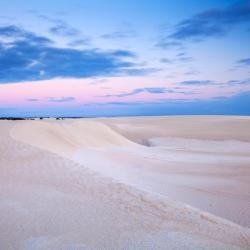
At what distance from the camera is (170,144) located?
85.3 feet

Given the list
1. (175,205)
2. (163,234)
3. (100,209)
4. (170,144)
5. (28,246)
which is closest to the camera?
(28,246)

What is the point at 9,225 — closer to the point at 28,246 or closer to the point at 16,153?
the point at 28,246

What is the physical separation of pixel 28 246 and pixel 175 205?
3.00 metres

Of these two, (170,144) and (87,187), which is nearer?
(87,187)

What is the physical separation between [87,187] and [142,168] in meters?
5.19

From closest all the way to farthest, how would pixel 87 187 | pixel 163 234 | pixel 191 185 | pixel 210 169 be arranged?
pixel 163 234 → pixel 87 187 → pixel 191 185 → pixel 210 169

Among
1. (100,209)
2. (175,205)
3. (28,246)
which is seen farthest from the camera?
(175,205)

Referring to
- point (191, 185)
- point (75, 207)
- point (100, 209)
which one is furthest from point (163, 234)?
point (191, 185)

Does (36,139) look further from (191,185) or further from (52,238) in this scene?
(52,238)

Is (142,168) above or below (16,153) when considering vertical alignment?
below

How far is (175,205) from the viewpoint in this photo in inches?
240

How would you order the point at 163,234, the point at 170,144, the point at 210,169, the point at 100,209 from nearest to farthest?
the point at 163,234, the point at 100,209, the point at 210,169, the point at 170,144

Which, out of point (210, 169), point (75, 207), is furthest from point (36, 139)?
point (75, 207)

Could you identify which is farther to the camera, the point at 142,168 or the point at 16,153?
the point at 142,168
